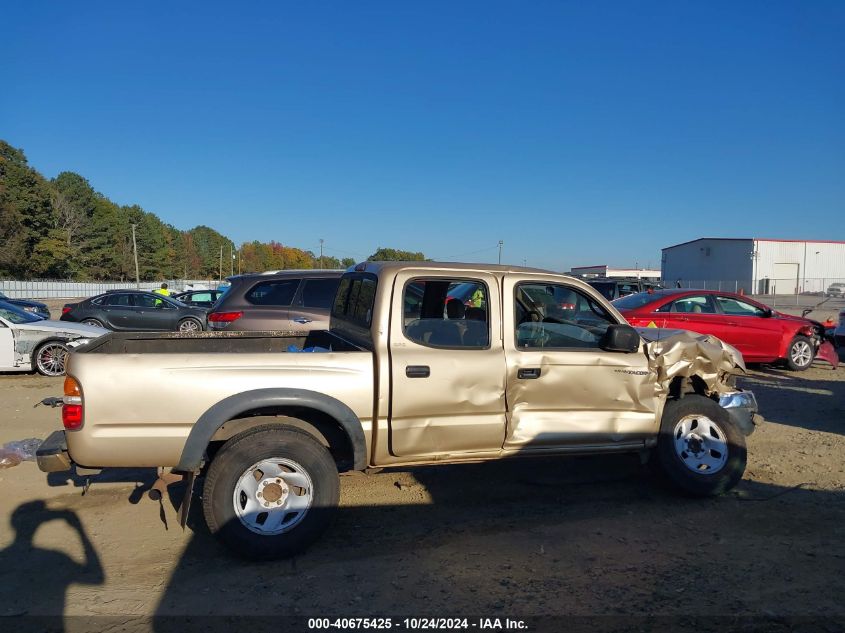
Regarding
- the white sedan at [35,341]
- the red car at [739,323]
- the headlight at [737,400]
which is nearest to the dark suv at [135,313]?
the white sedan at [35,341]

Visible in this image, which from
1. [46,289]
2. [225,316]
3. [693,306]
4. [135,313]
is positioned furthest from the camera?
[46,289]

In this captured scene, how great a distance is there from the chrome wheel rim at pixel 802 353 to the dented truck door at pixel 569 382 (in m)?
8.23

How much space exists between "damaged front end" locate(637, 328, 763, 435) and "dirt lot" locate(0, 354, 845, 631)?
2.26ft

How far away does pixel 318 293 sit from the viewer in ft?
30.4

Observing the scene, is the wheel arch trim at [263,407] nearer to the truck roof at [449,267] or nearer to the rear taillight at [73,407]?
the rear taillight at [73,407]

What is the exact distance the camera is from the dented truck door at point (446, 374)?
4.12 m

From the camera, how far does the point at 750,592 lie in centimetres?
354

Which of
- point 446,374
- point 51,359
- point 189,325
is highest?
point 446,374

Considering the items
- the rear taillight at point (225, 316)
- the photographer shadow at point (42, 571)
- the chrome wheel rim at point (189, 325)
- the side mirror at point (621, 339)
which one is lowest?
the photographer shadow at point (42, 571)

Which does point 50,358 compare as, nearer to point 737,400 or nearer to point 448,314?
point 448,314

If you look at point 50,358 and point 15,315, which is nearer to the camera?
point 50,358

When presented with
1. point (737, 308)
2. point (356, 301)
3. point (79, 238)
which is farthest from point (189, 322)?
point (79, 238)

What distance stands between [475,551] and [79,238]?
295ft

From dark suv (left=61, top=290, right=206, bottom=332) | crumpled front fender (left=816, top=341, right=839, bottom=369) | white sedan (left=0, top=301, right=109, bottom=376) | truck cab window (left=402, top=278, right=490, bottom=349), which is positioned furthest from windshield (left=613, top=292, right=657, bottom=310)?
dark suv (left=61, top=290, right=206, bottom=332)
